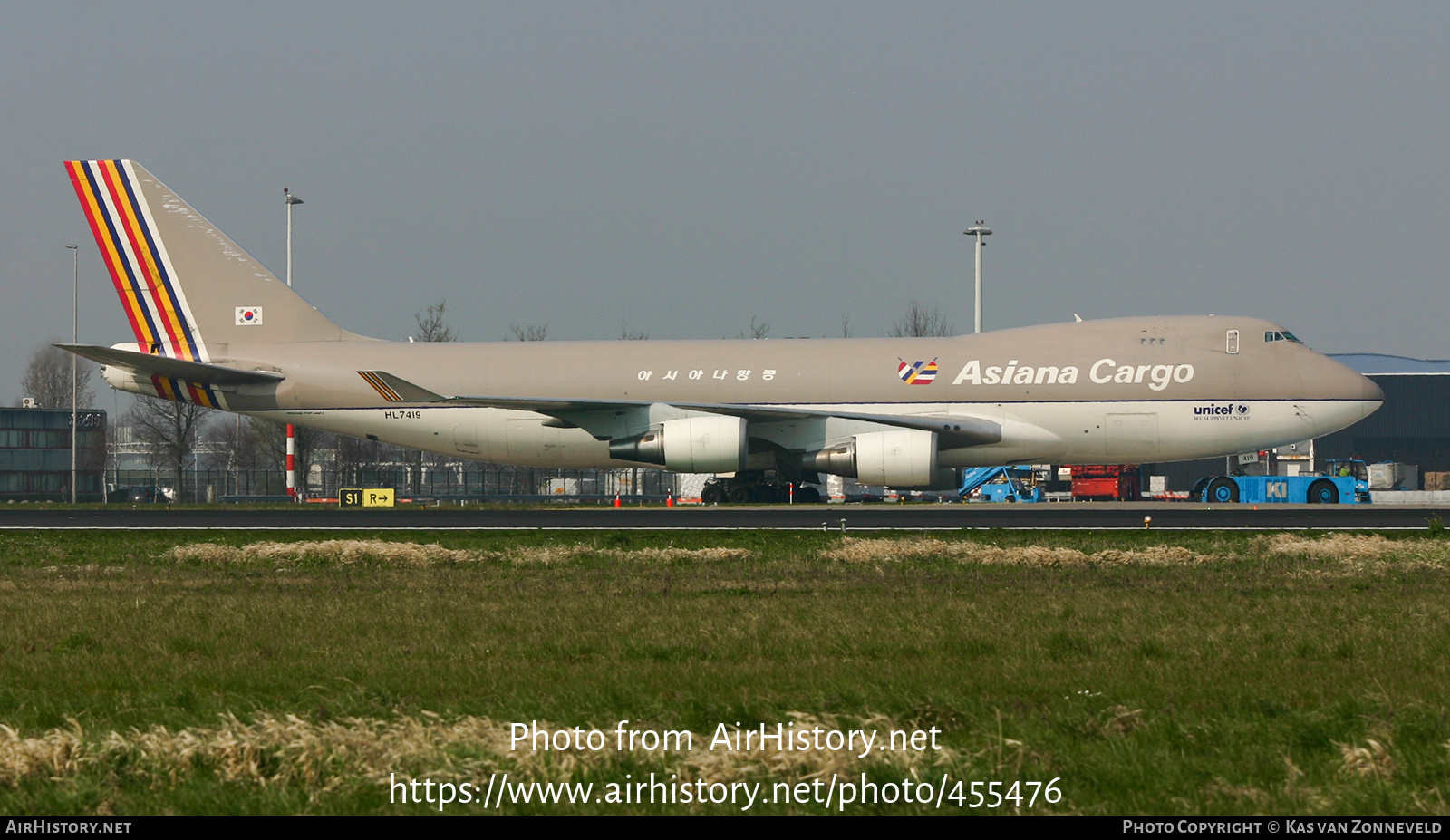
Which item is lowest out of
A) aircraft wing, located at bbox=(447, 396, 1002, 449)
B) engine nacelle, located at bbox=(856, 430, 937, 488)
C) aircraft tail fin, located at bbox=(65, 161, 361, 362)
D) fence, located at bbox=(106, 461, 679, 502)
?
fence, located at bbox=(106, 461, 679, 502)

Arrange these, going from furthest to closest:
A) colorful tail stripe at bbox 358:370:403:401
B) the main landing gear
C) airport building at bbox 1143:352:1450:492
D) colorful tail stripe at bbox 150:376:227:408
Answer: airport building at bbox 1143:352:1450:492 < the main landing gear < colorful tail stripe at bbox 150:376:227:408 < colorful tail stripe at bbox 358:370:403:401

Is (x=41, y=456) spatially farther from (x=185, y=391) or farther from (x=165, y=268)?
(x=185, y=391)

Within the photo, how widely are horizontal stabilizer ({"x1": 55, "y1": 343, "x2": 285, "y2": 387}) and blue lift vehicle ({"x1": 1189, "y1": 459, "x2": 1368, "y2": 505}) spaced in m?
26.8

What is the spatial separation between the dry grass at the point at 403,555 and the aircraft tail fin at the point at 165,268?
18.6 meters

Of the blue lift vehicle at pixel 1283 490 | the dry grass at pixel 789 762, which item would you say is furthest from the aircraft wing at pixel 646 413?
the dry grass at pixel 789 762

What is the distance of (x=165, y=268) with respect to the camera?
36.7m

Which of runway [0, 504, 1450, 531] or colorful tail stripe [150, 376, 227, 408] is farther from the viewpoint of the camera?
colorful tail stripe [150, 376, 227, 408]

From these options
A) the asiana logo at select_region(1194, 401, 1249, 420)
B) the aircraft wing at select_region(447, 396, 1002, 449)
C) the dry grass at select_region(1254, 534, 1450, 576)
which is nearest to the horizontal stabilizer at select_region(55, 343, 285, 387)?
the aircraft wing at select_region(447, 396, 1002, 449)

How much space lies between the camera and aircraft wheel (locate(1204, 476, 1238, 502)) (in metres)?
39.0

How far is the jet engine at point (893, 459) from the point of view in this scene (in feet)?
103

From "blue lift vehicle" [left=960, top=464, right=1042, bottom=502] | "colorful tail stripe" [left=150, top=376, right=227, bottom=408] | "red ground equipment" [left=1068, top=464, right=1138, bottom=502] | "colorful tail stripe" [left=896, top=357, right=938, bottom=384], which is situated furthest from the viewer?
"red ground equipment" [left=1068, top=464, right=1138, bottom=502]

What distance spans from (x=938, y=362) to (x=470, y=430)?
1248cm

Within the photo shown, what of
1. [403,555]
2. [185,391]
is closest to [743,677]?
[403,555]

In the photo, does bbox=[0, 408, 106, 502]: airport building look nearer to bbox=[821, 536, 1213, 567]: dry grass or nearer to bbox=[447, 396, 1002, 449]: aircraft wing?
bbox=[447, 396, 1002, 449]: aircraft wing
